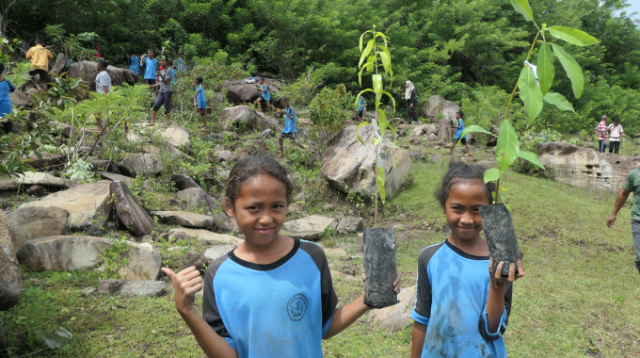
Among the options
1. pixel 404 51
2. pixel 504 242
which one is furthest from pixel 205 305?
pixel 404 51

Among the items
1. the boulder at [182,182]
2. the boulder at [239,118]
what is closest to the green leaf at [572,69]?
the boulder at [182,182]

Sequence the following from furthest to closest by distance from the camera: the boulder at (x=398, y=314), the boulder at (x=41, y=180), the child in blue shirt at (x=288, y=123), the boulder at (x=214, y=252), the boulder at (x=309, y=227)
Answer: the child in blue shirt at (x=288, y=123)
the boulder at (x=309, y=227)
the boulder at (x=41, y=180)
the boulder at (x=214, y=252)
the boulder at (x=398, y=314)

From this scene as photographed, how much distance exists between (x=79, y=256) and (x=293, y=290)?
373cm

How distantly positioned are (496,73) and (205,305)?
2284 centimetres

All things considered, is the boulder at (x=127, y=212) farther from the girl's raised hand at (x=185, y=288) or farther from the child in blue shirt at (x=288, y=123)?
the girl's raised hand at (x=185, y=288)

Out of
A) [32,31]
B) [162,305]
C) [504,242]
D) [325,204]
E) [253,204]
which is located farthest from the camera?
[32,31]

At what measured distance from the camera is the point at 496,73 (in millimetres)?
21734

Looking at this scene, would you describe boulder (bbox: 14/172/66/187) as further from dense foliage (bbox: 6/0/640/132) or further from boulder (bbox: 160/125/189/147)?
dense foliage (bbox: 6/0/640/132)

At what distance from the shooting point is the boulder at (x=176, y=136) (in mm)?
8813

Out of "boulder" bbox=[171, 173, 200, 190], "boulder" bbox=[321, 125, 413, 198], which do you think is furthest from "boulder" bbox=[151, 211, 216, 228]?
"boulder" bbox=[321, 125, 413, 198]

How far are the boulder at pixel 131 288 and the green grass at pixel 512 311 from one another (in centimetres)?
10

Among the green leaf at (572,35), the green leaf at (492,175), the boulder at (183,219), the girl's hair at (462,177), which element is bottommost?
the boulder at (183,219)

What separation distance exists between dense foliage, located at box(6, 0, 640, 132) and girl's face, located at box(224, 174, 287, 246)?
1397cm

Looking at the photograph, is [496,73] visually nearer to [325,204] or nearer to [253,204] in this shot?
[325,204]
